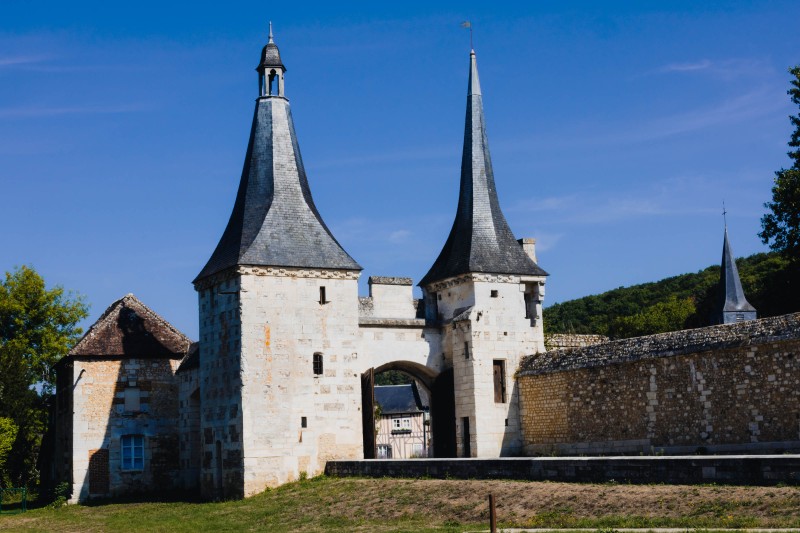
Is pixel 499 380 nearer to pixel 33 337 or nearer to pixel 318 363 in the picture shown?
pixel 318 363

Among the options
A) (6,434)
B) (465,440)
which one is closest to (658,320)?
(465,440)

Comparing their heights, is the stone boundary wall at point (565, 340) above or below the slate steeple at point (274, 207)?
below

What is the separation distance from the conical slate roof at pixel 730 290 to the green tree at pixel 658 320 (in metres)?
12.6

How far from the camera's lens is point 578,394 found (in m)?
24.2

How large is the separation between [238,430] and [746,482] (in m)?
13.1

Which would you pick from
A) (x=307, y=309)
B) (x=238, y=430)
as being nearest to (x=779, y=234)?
(x=307, y=309)

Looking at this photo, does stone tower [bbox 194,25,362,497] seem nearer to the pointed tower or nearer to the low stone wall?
the low stone wall

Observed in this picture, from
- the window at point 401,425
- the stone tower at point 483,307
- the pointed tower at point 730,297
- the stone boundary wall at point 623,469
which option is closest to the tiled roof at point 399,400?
the window at point 401,425

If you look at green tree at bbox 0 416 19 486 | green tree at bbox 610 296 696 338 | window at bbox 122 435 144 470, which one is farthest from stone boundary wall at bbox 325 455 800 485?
green tree at bbox 610 296 696 338

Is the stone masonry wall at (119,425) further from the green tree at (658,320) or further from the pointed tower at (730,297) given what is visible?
the green tree at (658,320)

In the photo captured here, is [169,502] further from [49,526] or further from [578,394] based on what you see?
[578,394]

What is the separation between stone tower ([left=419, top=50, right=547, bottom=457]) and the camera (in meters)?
26.0

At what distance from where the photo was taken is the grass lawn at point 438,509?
14141 mm

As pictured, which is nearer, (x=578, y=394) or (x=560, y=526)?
(x=560, y=526)
